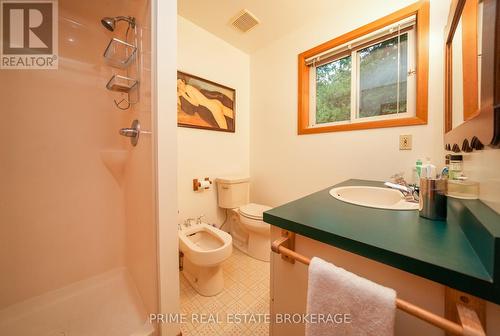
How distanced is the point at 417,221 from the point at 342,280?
0.35 meters

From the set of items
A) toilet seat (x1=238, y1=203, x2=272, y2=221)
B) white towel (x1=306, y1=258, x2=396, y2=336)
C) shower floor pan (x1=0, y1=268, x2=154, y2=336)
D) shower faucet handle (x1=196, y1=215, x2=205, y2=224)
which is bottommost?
shower floor pan (x1=0, y1=268, x2=154, y2=336)

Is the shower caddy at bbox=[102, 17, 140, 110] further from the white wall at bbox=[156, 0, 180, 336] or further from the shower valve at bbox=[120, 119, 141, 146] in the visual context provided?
the white wall at bbox=[156, 0, 180, 336]

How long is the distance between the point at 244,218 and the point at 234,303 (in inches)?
26.2

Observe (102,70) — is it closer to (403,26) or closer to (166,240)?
(166,240)

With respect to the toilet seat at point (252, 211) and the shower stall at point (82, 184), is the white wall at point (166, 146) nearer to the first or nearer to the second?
the shower stall at point (82, 184)

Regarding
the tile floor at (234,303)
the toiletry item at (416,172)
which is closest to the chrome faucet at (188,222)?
the tile floor at (234,303)

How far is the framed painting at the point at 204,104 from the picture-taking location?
169cm

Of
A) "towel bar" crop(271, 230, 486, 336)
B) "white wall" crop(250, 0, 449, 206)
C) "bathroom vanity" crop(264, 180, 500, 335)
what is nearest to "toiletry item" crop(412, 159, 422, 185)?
"white wall" crop(250, 0, 449, 206)

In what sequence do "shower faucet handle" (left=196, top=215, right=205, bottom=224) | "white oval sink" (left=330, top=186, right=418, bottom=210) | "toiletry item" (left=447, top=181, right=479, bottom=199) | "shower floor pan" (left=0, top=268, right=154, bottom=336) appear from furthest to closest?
"shower faucet handle" (left=196, top=215, right=205, bottom=224) → "white oval sink" (left=330, top=186, right=418, bottom=210) → "shower floor pan" (left=0, top=268, right=154, bottom=336) → "toiletry item" (left=447, top=181, right=479, bottom=199)

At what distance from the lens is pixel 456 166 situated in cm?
80

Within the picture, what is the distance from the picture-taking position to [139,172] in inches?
42.5

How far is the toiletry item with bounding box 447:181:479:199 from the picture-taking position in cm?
59

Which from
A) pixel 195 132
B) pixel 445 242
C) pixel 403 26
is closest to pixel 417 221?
pixel 445 242

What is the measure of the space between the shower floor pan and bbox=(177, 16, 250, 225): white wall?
698 millimetres
